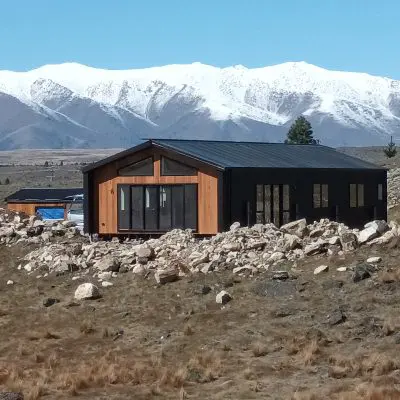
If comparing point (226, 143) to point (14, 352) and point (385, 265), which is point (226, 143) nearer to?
point (385, 265)

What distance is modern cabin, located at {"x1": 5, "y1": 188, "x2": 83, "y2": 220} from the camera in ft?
172

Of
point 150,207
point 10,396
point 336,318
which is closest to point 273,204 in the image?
point 150,207

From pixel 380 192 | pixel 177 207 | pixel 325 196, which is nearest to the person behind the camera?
pixel 177 207

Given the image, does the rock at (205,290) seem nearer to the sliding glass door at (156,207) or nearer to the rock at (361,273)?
the rock at (361,273)

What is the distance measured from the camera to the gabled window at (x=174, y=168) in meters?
33.8

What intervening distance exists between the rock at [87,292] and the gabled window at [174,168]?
839cm

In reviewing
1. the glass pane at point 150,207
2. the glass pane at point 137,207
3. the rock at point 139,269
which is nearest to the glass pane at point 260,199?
the glass pane at point 150,207

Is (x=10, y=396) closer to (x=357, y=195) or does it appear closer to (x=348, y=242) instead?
(x=348, y=242)

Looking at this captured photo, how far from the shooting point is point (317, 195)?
3728 cm

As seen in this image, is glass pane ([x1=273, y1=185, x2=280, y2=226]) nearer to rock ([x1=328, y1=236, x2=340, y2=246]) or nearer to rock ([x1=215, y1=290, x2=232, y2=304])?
rock ([x1=328, y1=236, x2=340, y2=246])

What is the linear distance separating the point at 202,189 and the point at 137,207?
2877 mm

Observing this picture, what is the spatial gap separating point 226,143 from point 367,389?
2389 centimetres

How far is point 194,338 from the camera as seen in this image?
71.1 ft

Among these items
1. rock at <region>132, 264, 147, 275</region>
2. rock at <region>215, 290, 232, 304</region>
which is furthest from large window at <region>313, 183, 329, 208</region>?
rock at <region>215, 290, 232, 304</region>
